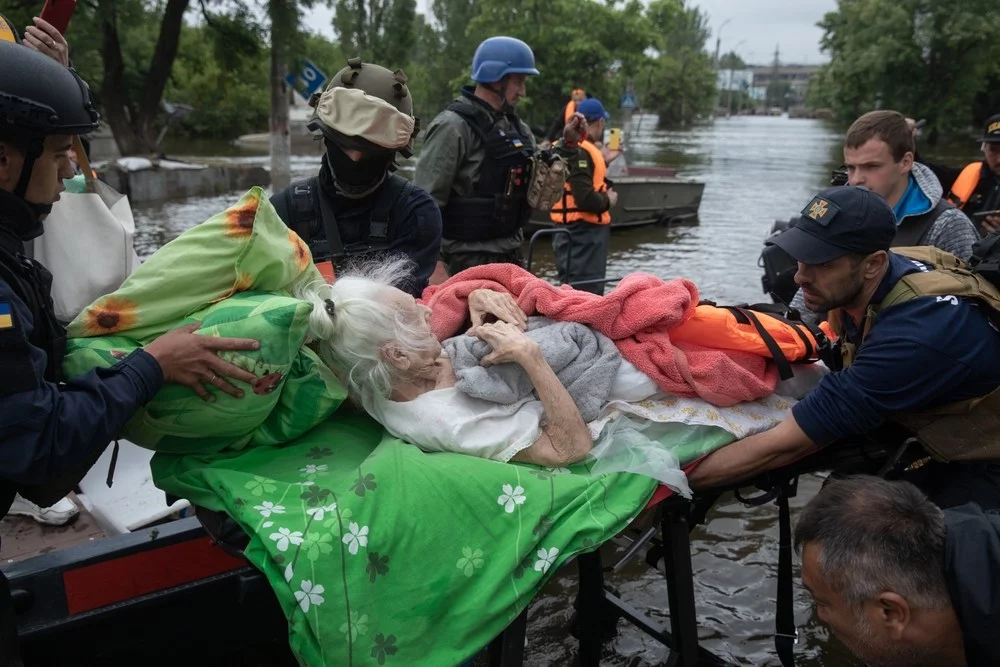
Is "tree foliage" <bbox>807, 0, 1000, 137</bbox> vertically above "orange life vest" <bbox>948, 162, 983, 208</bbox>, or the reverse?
"tree foliage" <bbox>807, 0, 1000, 137</bbox>

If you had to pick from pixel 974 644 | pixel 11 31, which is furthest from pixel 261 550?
pixel 11 31

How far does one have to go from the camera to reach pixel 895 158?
11.9 feet

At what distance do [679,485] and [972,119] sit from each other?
5366 centimetres

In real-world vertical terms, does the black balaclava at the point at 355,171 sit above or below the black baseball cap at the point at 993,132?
below

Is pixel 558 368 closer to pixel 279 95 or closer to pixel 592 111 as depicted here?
pixel 592 111

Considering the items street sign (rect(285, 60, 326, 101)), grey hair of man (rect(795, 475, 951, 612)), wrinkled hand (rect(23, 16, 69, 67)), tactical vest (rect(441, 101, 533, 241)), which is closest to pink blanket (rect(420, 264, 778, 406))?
grey hair of man (rect(795, 475, 951, 612))

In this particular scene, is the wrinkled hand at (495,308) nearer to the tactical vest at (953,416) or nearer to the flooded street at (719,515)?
the tactical vest at (953,416)

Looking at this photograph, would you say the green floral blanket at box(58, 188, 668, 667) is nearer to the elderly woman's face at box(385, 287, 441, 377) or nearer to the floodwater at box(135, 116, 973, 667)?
the elderly woman's face at box(385, 287, 441, 377)

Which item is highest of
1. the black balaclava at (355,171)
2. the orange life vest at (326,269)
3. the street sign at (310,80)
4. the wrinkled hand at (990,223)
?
the street sign at (310,80)

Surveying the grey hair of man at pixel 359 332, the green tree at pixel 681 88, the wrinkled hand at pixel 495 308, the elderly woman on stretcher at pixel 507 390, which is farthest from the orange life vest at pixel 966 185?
the green tree at pixel 681 88

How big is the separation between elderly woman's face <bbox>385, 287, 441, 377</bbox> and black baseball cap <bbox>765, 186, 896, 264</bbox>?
1.16 meters

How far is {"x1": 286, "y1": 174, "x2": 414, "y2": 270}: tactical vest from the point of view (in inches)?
132

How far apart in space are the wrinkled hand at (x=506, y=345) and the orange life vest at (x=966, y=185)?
4.60 metres

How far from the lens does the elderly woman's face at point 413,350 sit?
7.74 feet
